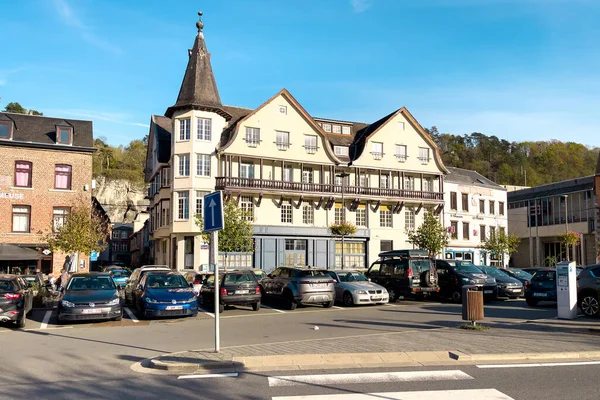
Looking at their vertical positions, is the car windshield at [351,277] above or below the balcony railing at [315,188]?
below

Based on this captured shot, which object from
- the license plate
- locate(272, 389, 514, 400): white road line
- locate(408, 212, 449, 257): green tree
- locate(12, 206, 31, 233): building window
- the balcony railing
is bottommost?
locate(272, 389, 514, 400): white road line

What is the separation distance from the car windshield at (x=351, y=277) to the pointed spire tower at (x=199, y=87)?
22.3 m

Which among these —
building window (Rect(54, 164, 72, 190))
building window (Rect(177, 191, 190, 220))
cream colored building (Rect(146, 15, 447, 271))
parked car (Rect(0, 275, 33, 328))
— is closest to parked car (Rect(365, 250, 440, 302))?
parked car (Rect(0, 275, 33, 328))

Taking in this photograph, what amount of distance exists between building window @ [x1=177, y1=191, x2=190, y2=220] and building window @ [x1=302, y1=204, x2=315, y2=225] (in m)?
9.40

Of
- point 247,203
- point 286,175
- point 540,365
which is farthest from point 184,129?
point 540,365

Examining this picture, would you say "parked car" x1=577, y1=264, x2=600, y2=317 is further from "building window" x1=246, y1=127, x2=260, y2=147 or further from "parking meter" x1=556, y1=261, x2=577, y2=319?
"building window" x1=246, y1=127, x2=260, y2=147

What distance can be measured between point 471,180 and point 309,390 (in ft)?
166

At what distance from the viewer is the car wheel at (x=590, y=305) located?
614 inches

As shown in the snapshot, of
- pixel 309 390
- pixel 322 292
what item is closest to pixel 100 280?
pixel 322 292

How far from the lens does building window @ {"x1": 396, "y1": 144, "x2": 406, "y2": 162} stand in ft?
155

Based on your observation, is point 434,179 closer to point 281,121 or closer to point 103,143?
point 281,121

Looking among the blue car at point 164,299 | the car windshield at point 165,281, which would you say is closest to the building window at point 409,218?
the car windshield at point 165,281

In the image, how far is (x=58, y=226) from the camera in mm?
31906

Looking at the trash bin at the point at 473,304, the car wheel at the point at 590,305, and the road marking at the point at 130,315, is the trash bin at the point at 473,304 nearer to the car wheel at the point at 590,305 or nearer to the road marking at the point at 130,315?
the car wheel at the point at 590,305
